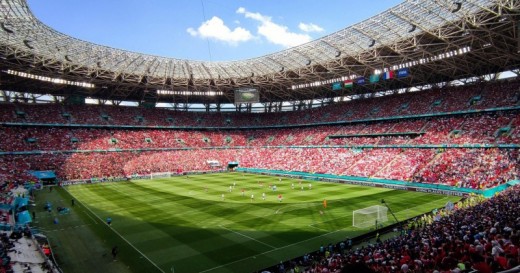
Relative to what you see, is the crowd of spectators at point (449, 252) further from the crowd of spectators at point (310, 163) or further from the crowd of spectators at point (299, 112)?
the crowd of spectators at point (299, 112)

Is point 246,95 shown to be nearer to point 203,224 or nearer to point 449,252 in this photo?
point 203,224

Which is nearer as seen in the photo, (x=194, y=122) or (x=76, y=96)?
(x=76, y=96)

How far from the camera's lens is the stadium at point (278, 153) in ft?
65.8

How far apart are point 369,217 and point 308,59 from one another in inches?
1225

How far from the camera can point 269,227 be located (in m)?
26.2

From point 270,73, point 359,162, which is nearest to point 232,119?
point 270,73

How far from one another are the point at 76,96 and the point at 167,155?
2260 centimetres

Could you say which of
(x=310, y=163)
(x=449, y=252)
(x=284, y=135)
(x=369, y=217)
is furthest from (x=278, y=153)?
(x=449, y=252)

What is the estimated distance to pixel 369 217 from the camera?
27.0 m

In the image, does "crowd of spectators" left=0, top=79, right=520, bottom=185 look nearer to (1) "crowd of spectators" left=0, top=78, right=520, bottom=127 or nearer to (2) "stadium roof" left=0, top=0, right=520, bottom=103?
(1) "crowd of spectators" left=0, top=78, right=520, bottom=127

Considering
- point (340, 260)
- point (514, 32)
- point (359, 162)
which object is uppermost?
point (514, 32)

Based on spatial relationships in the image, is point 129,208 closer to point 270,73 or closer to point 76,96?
point 270,73

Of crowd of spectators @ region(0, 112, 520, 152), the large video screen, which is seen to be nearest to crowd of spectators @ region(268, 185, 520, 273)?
crowd of spectators @ region(0, 112, 520, 152)

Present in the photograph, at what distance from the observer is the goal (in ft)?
85.1
